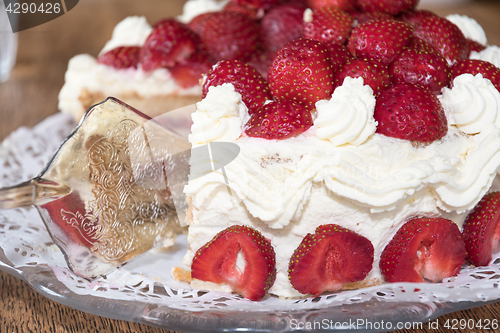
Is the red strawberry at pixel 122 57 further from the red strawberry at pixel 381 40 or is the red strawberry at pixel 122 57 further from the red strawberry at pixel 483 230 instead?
the red strawberry at pixel 483 230

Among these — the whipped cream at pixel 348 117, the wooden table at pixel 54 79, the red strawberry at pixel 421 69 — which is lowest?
the wooden table at pixel 54 79

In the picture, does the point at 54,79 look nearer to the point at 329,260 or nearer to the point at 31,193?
the point at 31,193

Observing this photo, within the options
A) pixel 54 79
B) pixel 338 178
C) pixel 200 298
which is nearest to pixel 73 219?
pixel 200 298

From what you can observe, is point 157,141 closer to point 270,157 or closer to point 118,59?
point 270,157

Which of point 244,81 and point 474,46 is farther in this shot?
point 474,46

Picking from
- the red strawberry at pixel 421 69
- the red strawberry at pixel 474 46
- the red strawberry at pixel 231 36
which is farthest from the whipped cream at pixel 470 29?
the red strawberry at pixel 231 36

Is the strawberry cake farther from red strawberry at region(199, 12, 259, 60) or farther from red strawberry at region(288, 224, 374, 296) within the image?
red strawberry at region(199, 12, 259, 60)
